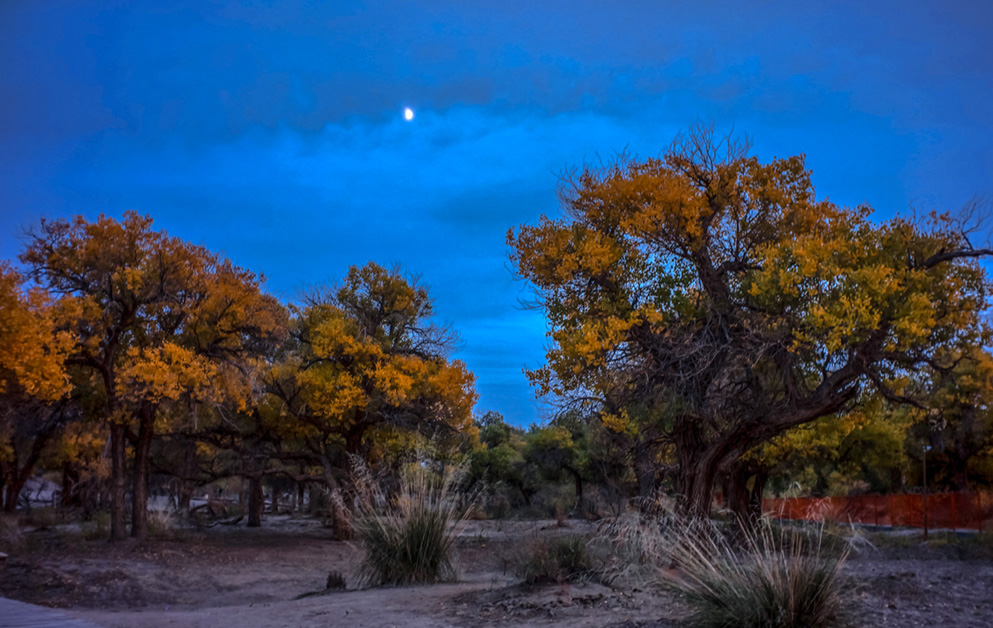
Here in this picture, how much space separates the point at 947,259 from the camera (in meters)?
11.4

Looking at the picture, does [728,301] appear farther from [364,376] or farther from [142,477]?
[142,477]

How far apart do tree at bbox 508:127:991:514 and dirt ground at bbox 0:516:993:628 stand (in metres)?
3.14

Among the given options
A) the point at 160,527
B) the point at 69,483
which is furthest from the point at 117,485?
the point at 69,483

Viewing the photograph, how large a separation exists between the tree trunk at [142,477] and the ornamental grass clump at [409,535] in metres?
10.7

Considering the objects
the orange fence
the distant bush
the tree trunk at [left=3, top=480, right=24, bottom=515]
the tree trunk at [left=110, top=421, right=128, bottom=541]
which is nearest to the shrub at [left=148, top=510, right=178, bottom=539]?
the tree trunk at [left=110, top=421, right=128, bottom=541]

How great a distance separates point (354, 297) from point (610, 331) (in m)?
14.7

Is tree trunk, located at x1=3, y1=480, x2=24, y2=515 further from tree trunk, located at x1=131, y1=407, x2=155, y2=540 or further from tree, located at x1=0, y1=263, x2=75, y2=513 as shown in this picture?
tree trunk, located at x1=131, y1=407, x2=155, y2=540

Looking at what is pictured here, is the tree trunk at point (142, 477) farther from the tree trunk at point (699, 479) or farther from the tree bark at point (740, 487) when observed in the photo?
the tree bark at point (740, 487)

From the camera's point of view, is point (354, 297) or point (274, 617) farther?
point (354, 297)

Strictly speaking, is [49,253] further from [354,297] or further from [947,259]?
[947,259]

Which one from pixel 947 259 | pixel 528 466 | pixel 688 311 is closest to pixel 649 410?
pixel 688 311

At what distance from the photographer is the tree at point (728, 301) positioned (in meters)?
11.1

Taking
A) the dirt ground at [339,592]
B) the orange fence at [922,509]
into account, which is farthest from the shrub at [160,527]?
the orange fence at [922,509]

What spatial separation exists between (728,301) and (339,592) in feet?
28.2
